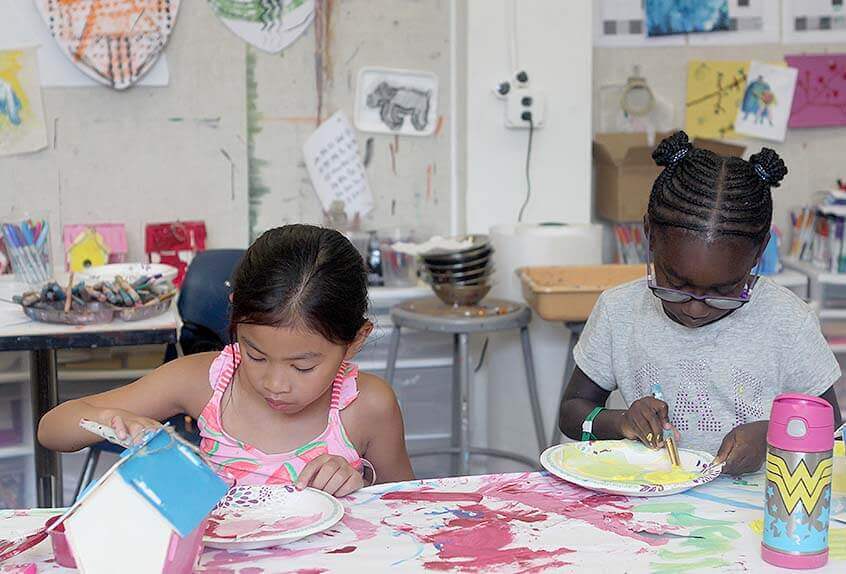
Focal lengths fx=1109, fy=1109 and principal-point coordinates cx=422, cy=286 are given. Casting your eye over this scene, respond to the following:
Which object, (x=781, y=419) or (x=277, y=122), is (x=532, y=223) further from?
(x=781, y=419)

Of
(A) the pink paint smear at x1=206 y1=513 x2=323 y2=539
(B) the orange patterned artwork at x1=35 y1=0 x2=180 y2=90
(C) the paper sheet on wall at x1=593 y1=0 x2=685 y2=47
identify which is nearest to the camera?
(A) the pink paint smear at x1=206 y1=513 x2=323 y2=539

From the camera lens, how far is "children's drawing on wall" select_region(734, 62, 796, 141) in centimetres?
371

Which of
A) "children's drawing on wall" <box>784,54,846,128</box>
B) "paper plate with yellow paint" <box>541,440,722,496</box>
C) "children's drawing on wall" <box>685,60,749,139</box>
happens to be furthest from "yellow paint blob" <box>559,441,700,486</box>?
"children's drawing on wall" <box>784,54,846,128</box>

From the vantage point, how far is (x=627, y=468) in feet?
5.08

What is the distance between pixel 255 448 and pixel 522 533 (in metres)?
0.52

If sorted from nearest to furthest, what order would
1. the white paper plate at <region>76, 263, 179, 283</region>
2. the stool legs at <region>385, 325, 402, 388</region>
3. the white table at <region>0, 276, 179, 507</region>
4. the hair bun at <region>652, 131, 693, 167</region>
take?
the hair bun at <region>652, 131, 693, 167</region> → the white table at <region>0, 276, 179, 507</region> → the white paper plate at <region>76, 263, 179, 283</region> → the stool legs at <region>385, 325, 402, 388</region>

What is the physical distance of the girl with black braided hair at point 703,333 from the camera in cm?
154

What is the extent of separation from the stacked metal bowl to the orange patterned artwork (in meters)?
1.07

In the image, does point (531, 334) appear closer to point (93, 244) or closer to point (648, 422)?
point (93, 244)

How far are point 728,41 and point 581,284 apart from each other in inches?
47.4

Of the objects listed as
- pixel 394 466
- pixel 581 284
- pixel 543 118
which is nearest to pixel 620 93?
pixel 543 118

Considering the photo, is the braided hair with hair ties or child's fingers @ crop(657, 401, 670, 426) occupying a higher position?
the braided hair with hair ties

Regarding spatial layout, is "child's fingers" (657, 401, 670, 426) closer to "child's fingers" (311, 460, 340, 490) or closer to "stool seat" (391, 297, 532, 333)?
"child's fingers" (311, 460, 340, 490)

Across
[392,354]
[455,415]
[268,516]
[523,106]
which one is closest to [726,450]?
[268,516]
